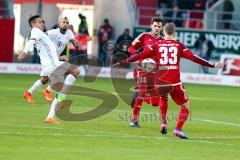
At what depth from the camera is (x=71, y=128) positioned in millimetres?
17312

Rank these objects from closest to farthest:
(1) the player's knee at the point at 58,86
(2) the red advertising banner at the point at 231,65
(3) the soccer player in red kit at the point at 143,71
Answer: (3) the soccer player in red kit at the point at 143,71, (1) the player's knee at the point at 58,86, (2) the red advertising banner at the point at 231,65

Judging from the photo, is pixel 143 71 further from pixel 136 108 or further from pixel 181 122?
pixel 181 122

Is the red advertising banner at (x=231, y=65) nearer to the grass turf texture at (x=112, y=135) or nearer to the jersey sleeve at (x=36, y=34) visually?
the grass turf texture at (x=112, y=135)

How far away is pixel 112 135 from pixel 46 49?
347 cm

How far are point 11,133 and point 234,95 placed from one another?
14813 millimetres

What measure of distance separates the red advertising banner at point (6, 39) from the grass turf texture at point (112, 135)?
13457 millimetres

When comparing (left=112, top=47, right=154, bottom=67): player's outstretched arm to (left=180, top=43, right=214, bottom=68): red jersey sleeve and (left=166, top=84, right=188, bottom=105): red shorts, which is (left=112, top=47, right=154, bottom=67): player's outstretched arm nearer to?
(left=180, top=43, right=214, bottom=68): red jersey sleeve

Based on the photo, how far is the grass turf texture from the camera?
1397 centimetres

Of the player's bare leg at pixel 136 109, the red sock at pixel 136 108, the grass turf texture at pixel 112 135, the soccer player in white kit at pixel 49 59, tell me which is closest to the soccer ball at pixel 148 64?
the player's bare leg at pixel 136 109

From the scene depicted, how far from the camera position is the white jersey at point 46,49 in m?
18.9

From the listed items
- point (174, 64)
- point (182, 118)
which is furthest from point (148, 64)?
point (182, 118)

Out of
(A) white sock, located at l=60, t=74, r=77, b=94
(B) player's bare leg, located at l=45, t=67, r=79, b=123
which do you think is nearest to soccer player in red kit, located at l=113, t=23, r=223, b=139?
(B) player's bare leg, located at l=45, t=67, r=79, b=123

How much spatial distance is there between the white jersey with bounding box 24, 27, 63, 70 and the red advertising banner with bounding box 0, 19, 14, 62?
19080 mm

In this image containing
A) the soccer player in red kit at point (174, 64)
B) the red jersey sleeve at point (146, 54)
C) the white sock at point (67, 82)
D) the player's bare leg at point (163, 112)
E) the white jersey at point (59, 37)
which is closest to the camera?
the soccer player in red kit at point (174, 64)
